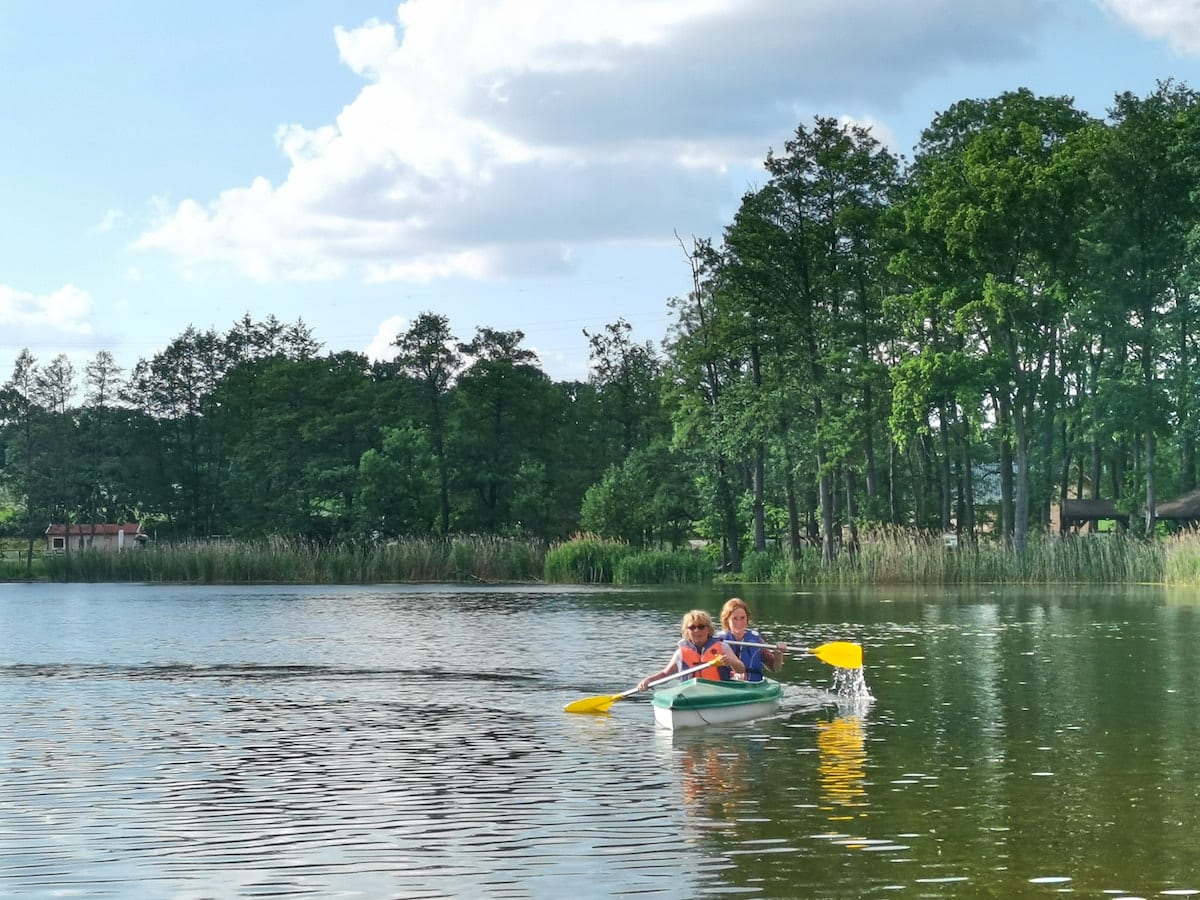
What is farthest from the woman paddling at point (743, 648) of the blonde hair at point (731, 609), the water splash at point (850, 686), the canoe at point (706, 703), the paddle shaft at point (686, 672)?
the water splash at point (850, 686)

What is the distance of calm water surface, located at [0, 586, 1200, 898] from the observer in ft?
33.2

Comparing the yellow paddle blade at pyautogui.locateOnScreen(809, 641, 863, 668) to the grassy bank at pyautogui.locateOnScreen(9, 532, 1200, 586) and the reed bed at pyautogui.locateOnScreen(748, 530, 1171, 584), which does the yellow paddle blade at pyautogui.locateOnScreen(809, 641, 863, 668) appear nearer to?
the grassy bank at pyautogui.locateOnScreen(9, 532, 1200, 586)

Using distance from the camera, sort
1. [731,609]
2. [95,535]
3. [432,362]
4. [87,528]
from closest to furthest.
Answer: [731,609]
[432,362]
[95,535]
[87,528]

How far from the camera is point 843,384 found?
6506 cm

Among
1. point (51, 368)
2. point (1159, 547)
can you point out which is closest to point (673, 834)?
point (1159, 547)

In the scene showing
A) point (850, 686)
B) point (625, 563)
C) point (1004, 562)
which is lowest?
point (850, 686)

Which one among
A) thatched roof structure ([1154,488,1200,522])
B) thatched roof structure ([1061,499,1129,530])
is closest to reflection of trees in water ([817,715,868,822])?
thatched roof structure ([1154,488,1200,522])

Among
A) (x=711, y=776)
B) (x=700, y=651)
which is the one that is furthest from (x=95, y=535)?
(x=711, y=776)

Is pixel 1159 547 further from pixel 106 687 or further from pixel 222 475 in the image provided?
pixel 222 475

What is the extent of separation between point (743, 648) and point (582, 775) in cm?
597

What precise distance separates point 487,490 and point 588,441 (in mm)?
7832

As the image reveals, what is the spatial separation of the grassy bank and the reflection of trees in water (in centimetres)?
3429

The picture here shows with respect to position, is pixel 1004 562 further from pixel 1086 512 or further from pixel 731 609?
pixel 731 609

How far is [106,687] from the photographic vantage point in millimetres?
23031
